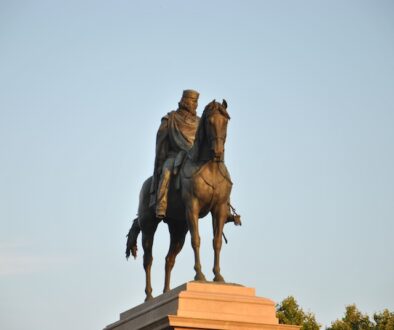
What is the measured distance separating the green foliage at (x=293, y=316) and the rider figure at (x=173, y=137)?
76.1ft

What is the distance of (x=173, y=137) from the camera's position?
2556 cm

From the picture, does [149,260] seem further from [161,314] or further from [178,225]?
[161,314]

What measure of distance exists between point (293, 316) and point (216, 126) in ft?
86.1

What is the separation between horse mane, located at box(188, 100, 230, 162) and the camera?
23469 millimetres

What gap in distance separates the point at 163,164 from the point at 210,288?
3257 mm

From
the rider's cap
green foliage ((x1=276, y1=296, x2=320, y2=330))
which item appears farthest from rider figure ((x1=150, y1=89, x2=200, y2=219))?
→ green foliage ((x1=276, y1=296, x2=320, y2=330))

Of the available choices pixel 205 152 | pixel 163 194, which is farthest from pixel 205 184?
pixel 163 194

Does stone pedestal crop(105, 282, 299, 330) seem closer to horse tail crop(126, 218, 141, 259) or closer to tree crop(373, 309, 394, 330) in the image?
horse tail crop(126, 218, 141, 259)

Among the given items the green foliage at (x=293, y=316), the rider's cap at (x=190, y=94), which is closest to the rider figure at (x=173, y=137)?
the rider's cap at (x=190, y=94)

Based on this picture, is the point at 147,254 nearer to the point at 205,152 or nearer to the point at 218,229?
the point at 218,229

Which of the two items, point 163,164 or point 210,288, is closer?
point 210,288

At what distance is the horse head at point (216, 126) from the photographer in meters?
23.3

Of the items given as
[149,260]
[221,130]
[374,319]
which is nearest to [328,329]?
[374,319]

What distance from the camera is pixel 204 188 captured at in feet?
78.2
